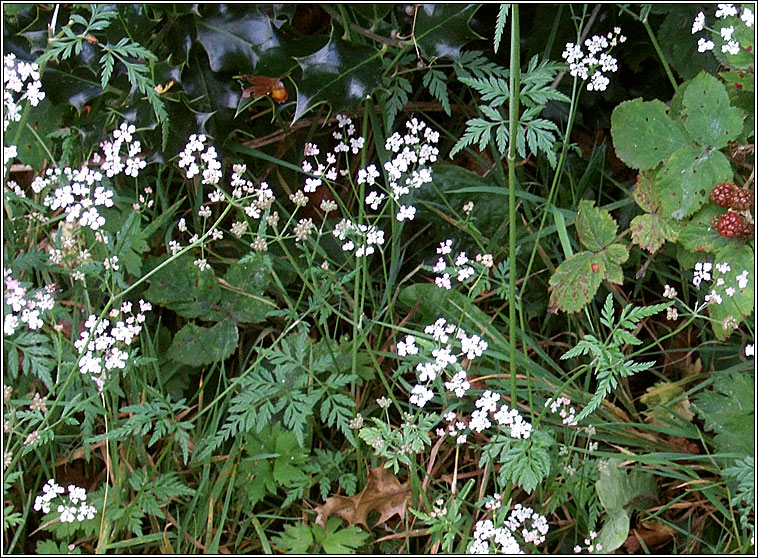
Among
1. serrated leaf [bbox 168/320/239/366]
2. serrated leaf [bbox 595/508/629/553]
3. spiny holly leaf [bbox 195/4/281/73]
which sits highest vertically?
spiny holly leaf [bbox 195/4/281/73]

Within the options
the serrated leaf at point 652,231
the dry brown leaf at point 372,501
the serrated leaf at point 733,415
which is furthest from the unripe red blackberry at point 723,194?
the dry brown leaf at point 372,501

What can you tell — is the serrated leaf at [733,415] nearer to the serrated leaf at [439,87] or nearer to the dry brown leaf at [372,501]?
the dry brown leaf at [372,501]

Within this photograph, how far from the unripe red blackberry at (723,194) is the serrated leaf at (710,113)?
0.10 meters

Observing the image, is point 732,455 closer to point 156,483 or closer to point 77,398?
point 156,483

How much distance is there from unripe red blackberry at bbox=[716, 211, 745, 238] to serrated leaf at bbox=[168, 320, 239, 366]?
4.02 ft

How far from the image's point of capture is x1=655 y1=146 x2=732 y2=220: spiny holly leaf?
1755 millimetres

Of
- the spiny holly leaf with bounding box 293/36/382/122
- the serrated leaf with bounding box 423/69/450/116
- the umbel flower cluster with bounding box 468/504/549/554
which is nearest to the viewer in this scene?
the umbel flower cluster with bounding box 468/504/549/554

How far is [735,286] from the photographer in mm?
1712

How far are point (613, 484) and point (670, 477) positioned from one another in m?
0.20

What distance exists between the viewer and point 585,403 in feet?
5.93

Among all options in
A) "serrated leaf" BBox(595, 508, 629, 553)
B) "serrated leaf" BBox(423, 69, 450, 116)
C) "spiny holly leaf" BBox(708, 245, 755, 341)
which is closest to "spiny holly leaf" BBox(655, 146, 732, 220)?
"spiny holly leaf" BBox(708, 245, 755, 341)

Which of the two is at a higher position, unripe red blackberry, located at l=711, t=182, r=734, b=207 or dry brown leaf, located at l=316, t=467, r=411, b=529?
unripe red blackberry, located at l=711, t=182, r=734, b=207

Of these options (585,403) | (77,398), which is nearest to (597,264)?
(585,403)

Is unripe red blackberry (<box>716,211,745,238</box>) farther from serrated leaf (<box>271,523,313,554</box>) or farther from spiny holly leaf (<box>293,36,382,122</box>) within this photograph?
serrated leaf (<box>271,523,313,554</box>)
